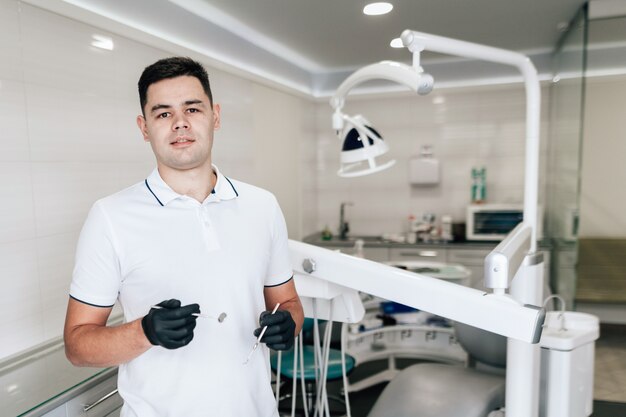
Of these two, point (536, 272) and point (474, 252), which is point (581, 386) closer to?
point (536, 272)

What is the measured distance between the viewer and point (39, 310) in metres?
2.09

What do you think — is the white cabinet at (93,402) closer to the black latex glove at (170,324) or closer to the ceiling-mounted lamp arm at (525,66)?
the black latex glove at (170,324)

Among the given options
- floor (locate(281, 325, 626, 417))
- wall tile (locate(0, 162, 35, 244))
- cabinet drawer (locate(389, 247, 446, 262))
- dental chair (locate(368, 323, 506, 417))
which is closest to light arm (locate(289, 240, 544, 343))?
dental chair (locate(368, 323, 506, 417))

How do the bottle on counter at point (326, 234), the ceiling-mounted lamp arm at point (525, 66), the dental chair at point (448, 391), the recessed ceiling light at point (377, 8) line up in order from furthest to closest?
1. the bottle on counter at point (326, 234)
2. the recessed ceiling light at point (377, 8)
3. the dental chair at point (448, 391)
4. the ceiling-mounted lamp arm at point (525, 66)

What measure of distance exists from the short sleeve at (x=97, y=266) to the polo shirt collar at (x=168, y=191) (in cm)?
15

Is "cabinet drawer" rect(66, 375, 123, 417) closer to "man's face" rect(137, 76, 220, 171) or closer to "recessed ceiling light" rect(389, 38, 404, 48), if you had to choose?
"man's face" rect(137, 76, 220, 171)

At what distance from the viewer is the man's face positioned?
51.0 inches

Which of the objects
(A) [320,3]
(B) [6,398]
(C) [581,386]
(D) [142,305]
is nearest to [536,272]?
(C) [581,386]

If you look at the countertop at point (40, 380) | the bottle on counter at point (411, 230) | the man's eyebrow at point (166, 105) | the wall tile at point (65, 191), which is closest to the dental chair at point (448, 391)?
the countertop at point (40, 380)

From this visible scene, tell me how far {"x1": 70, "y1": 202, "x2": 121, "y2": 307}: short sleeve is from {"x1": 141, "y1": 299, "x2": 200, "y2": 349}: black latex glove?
0.20 m

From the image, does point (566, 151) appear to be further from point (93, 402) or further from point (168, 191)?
point (93, 402)

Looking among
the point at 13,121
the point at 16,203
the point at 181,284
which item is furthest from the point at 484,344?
the point at 13,121

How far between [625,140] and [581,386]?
1965 mm

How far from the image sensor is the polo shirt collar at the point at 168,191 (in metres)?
1.31
